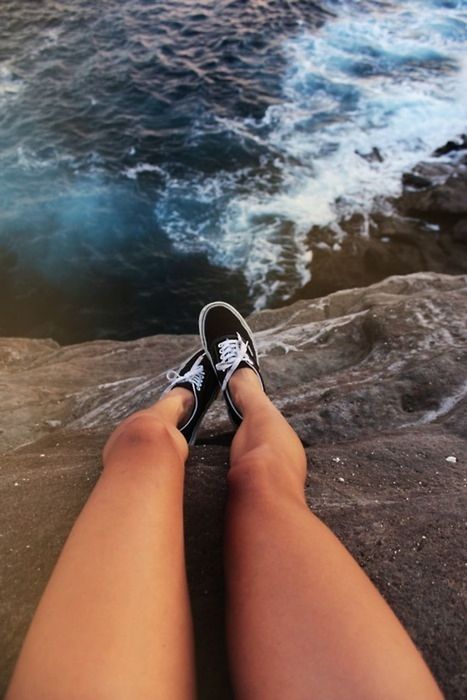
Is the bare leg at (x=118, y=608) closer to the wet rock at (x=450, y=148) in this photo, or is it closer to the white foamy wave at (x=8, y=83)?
the wet rock at (x=450, y=148)

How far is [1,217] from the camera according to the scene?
8.21 m

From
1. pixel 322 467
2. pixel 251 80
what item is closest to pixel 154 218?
pixel 251 80

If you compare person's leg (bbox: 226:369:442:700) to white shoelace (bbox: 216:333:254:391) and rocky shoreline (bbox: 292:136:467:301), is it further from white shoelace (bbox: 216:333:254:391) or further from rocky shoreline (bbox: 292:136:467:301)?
rocky shoreline (bbox: 292:136:467:301)

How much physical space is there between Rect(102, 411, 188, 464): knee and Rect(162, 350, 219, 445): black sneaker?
1.97 ft

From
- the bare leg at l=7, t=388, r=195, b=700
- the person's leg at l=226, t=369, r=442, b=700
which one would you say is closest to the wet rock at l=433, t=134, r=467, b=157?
the person's leg at l=226, t=369, r=442, b=700

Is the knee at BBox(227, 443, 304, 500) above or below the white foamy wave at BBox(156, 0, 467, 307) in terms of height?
above

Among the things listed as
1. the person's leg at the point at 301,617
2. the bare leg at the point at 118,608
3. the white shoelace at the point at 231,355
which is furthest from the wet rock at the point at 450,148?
the bare leg at the point at 118,608

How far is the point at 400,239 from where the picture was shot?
798 centimetres

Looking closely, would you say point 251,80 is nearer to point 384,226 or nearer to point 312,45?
point 312,45

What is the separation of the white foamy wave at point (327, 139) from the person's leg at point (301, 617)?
5718 mm


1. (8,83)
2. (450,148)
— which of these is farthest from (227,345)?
(8,83)

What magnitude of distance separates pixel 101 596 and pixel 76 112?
433 inches

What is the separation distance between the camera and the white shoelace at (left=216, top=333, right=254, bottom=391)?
343 centimetres

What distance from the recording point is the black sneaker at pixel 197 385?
303 cm
